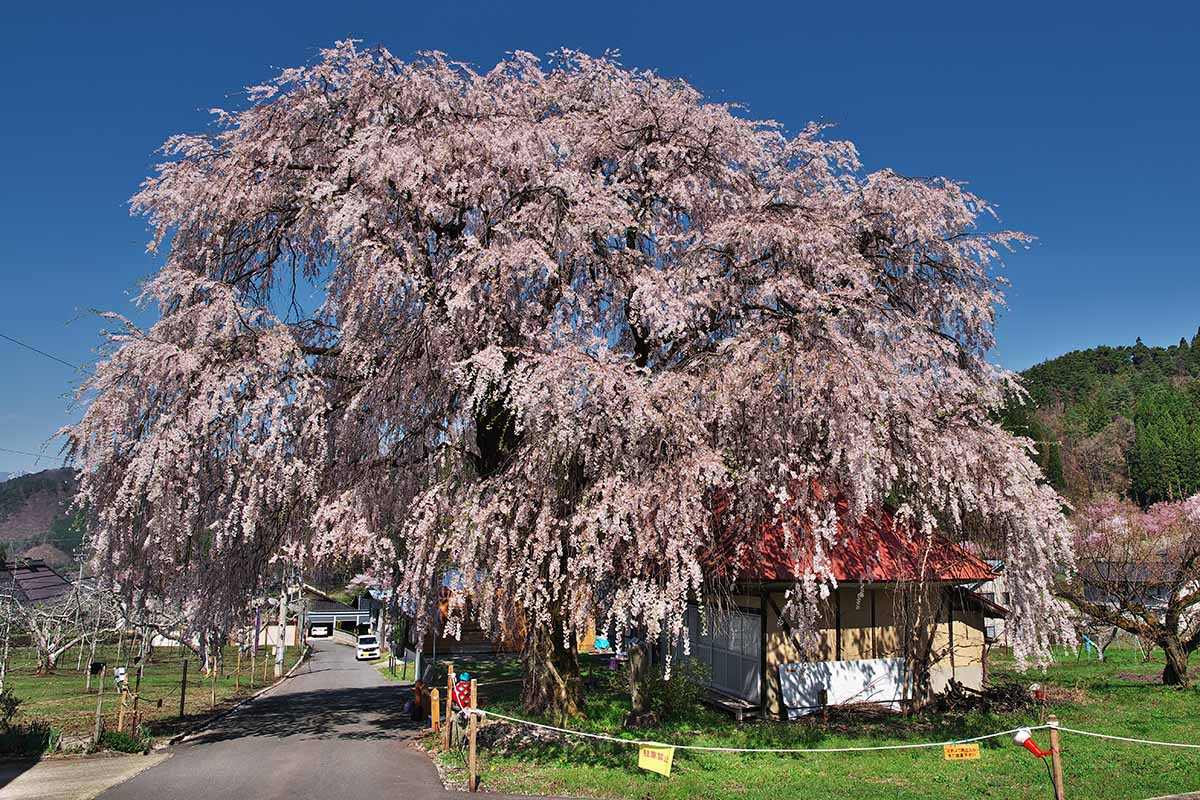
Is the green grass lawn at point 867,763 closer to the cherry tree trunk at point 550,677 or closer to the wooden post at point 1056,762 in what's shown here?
the cherry tree trunk at point 550,677

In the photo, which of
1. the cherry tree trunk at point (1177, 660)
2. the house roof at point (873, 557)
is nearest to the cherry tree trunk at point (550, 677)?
the house roof at point (873, 557)

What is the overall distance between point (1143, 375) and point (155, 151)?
169001 millimetres

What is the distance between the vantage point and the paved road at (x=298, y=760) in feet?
37.8

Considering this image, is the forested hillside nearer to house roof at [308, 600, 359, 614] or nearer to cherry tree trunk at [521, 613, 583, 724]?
cherry tree trunk at [521, 613, 583, 724]

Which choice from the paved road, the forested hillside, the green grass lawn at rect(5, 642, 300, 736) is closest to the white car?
the green grass lawn at rect(5, 642, 300, 736)

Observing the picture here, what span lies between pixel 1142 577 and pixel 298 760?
89.7 ft

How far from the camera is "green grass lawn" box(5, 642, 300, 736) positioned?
17828mm

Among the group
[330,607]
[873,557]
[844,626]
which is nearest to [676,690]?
[844,626]

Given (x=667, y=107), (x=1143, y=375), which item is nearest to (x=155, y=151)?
(x=667, y=107)

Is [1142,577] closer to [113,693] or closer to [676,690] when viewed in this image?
[676,690]

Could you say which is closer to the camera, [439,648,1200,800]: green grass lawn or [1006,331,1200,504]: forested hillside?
[439,648,1200,800]: green grass lawn

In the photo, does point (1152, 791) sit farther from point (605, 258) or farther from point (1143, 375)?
point (1143, 375)

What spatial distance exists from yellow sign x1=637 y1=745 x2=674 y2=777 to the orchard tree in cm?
183

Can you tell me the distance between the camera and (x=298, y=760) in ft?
44.6
